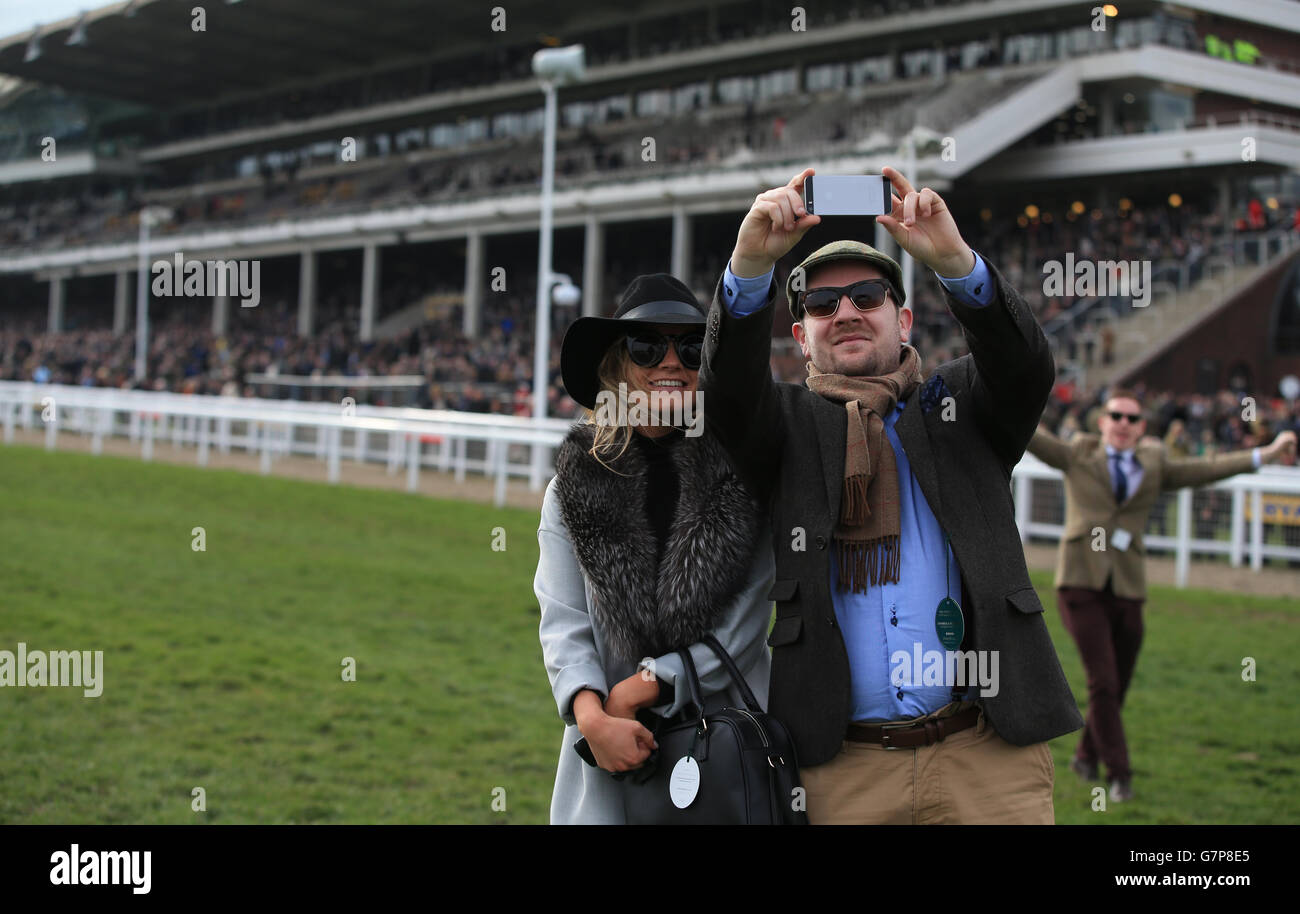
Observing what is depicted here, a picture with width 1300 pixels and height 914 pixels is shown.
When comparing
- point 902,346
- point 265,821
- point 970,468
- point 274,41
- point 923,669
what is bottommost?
point 265,821

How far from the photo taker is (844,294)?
2861mm

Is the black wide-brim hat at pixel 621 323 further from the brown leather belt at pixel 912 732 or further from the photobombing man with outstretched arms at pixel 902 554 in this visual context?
the brown leather belt at pixel 912 732

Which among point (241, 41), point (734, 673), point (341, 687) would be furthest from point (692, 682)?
point (241, 41)

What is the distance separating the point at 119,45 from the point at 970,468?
55.0 metres

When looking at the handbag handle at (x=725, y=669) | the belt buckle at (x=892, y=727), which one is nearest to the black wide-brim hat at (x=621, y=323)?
the handbag handle at (x=725, y=669)

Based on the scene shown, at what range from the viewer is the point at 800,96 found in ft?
121

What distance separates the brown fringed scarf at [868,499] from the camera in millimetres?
2748

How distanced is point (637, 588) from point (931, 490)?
680mm

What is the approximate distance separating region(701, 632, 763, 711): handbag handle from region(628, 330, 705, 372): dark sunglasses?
65 centimetres

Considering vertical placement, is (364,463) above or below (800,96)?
below

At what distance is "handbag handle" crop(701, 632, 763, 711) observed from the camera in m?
2.81

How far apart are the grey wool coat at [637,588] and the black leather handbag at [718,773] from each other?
0.08 m

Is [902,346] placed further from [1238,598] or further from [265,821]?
[1238,598]
